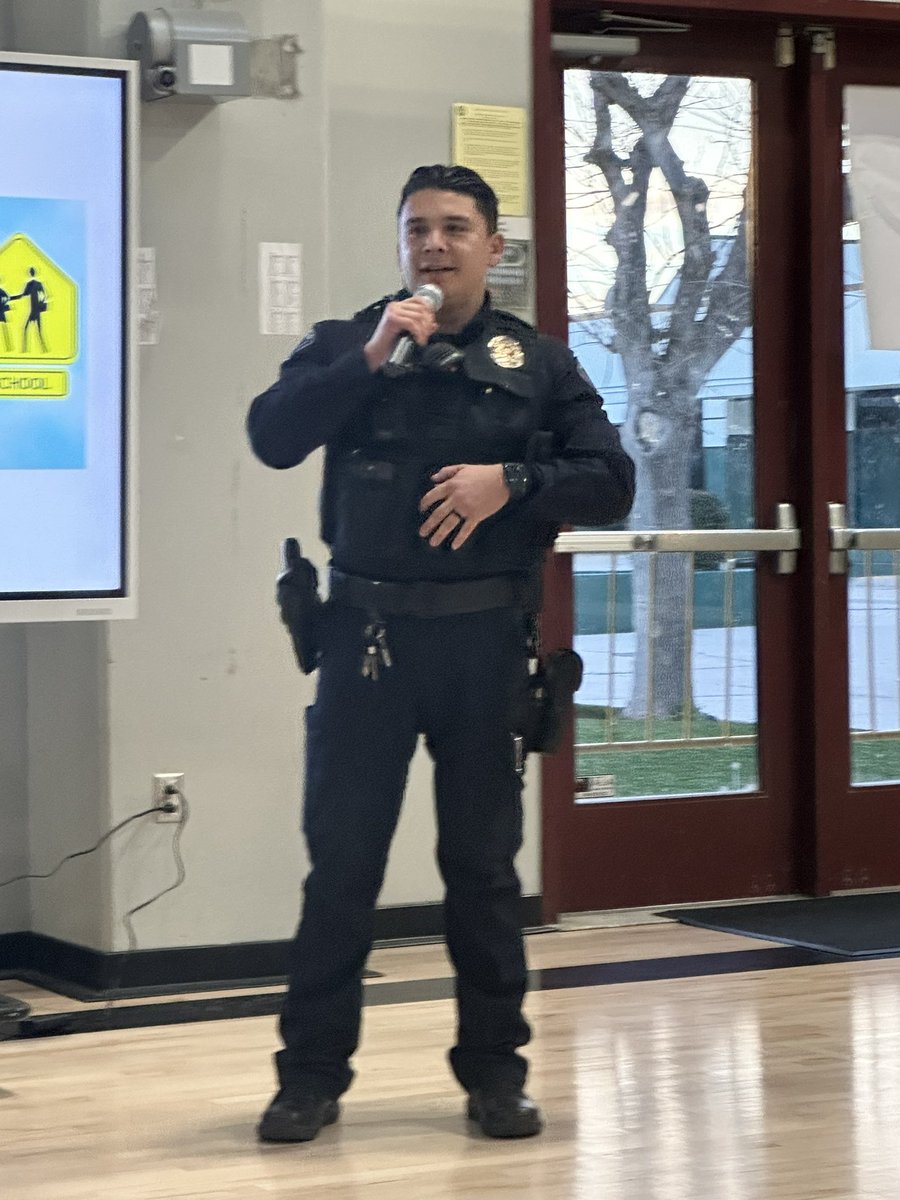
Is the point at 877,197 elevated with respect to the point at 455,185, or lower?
elevated

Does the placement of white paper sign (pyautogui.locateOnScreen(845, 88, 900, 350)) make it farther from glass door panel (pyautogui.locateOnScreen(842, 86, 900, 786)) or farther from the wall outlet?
the wall outlet

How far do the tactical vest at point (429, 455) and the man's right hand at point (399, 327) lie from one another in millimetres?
75

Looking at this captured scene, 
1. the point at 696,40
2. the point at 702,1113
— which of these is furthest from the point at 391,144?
the point at 702,1113

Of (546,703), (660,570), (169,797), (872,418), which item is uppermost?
(872,418)

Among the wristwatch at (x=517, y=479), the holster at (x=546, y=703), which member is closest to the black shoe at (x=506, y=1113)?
the holster at (x=546, y=703)

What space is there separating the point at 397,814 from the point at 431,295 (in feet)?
2.68

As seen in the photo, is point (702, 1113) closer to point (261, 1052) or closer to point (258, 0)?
point (261, 1052)

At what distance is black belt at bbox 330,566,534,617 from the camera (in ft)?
10.2

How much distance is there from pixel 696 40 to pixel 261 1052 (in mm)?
2954

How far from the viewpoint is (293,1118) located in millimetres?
3117

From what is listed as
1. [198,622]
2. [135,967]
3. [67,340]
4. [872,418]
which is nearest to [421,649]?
[67,340]

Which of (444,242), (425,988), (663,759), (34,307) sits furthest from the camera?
(663,759)

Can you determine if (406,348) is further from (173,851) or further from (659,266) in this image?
(659,266)

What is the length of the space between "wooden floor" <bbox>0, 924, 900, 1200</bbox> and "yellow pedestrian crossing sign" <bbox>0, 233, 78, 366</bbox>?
4.43 feet
